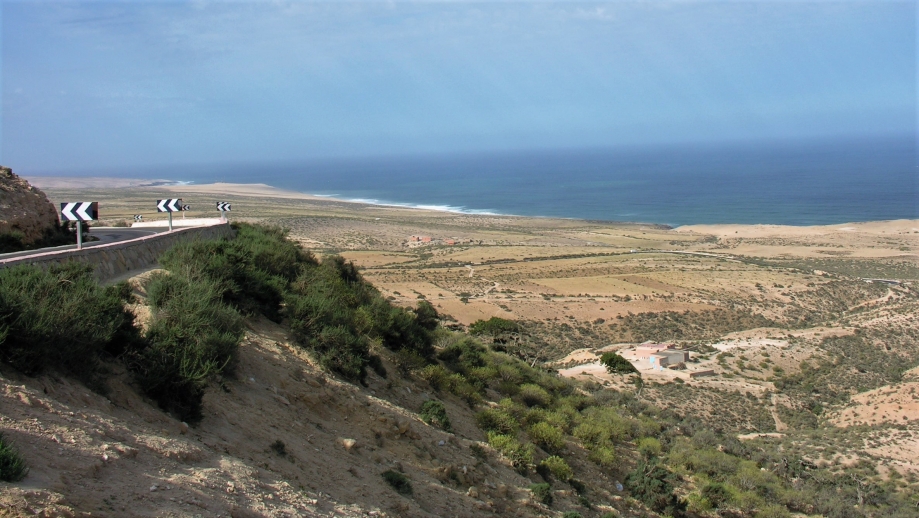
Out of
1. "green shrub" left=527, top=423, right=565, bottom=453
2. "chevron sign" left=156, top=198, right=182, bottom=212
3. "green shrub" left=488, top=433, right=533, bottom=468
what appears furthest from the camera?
"chevron sign" left=156, top=198, right=182, bottom=212

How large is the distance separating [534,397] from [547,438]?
3332mm

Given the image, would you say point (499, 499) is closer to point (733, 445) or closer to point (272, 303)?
point (272, 303)

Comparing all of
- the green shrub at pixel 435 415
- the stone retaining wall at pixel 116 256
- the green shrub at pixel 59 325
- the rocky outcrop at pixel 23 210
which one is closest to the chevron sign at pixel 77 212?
the stone retaining wall at pixel 116 256

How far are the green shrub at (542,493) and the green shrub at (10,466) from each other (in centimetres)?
711

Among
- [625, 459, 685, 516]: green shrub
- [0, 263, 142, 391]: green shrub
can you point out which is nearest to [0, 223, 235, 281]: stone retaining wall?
[0, 263, 142, 391]: green shrub

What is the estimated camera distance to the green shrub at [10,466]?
4438mm

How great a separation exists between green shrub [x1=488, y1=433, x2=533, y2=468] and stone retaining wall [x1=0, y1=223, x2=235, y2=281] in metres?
7.27

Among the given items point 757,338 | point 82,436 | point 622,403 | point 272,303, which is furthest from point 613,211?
point 82,436

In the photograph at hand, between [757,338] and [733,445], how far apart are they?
55.3ft

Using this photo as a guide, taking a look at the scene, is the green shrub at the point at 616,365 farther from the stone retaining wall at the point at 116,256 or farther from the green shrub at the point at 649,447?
the stone retaining wall at the point at 116,256

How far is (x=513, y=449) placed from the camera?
36.7 feet

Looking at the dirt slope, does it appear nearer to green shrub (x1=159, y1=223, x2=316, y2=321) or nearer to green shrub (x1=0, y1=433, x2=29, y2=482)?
green shrub (x1=0, y1=433, x2=29, y2=482)

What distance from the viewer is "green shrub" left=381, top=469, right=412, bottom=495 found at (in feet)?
26.0

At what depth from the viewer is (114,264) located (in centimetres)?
1173
